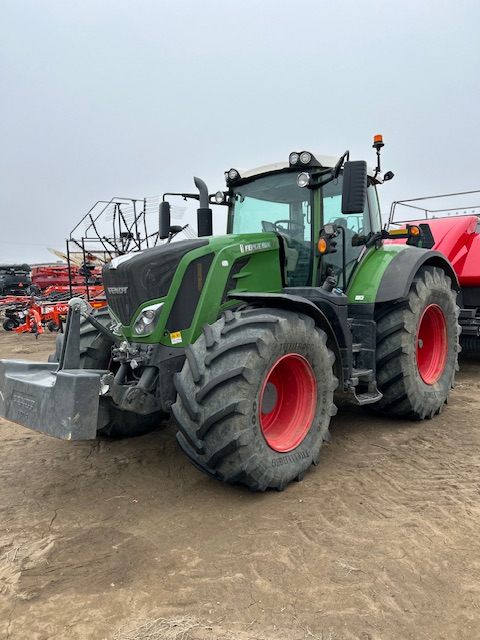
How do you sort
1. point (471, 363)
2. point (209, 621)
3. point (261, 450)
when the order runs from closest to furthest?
point (209, 621)
point (261, 450)
point (471, 363)

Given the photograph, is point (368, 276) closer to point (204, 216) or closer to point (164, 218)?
point (204, 216)

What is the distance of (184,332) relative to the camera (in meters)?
3.59

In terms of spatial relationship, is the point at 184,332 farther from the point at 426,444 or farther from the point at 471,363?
the point at 471,363

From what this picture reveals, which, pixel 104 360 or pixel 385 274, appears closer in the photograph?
pixel 104 360

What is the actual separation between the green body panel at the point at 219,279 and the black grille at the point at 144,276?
0.15ft

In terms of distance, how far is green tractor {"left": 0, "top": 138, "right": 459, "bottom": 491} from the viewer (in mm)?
3088

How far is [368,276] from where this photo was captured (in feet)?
15.5

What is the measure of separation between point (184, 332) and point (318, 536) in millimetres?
1608

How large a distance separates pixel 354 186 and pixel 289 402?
1.69m

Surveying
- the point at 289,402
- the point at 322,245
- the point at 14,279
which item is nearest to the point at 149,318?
the point at 289,402

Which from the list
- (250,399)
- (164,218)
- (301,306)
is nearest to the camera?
(250,399)

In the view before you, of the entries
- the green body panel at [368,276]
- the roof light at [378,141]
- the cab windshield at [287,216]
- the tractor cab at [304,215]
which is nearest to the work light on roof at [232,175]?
the tractor cab at [304,215]

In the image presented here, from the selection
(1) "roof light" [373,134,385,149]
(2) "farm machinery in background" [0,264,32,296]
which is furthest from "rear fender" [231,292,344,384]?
(2) "farm machinery in background" [0,264,32,296]

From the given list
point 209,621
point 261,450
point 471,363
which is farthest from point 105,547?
point 471,363
